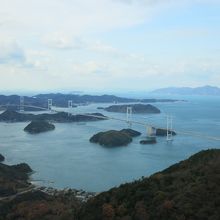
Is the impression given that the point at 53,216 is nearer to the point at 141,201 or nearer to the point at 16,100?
the point at 141,201

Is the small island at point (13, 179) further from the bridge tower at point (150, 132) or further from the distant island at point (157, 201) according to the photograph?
the bridge tower at point (150, 132)

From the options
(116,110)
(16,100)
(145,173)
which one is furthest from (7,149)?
(16,100)

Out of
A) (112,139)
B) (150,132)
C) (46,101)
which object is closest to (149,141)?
(112,139)

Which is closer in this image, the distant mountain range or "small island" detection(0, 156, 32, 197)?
"small island" detection(0, 156, 32, 197)

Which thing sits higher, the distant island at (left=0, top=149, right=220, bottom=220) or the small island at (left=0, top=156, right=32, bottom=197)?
the distant island at (left=0, top=149, right=220, bottom=220)

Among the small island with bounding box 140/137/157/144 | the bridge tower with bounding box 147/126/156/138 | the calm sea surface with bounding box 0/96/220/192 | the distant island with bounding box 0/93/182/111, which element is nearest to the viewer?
the calm sea surface with bounding box 0/96/220/192

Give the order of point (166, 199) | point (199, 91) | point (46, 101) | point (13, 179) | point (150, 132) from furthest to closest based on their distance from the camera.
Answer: point (199, 91) < point (46, 101) < point (150, 132) < point (13, 179) < point (166, 199)

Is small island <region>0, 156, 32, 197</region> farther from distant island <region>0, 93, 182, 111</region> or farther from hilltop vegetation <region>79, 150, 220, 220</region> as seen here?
distant island <region>0, 93, 182, 111</region>

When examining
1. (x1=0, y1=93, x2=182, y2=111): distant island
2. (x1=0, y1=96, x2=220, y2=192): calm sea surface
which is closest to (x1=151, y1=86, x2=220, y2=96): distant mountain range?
(x1=0, y1=93, x2=182, y2=111): distant island

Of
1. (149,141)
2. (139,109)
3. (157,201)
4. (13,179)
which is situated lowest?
(13,179)

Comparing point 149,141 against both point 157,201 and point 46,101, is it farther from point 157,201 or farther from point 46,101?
point 46,101

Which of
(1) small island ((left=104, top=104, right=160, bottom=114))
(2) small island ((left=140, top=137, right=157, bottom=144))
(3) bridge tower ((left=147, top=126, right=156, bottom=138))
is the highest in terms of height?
(1) small island ((left=104, top=104, right=160, bottom=114))

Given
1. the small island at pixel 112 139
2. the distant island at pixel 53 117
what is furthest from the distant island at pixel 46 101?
the small island at pixel 112 139
